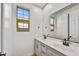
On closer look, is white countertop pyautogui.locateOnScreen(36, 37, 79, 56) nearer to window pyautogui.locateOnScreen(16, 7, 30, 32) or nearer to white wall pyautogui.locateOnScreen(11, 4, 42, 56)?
white wall pyautogui.locateOnScreen(11, 4, 42, 56)

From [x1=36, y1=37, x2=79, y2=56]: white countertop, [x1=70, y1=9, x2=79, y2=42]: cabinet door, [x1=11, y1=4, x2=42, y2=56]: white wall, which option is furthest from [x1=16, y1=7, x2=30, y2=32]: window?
[x1=70, y1=9, x2=79, y2=42]: cabinet door

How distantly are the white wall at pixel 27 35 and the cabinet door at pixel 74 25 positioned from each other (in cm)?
50

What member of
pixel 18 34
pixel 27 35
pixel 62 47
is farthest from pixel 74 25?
pixel 18 34

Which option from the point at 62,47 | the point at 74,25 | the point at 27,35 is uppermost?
the point at 74,25

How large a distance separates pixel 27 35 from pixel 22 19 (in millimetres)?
255

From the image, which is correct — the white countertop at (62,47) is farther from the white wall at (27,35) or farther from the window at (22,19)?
the window at (22,19)

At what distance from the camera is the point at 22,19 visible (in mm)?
1295

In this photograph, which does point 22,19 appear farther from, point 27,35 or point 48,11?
point 48,11

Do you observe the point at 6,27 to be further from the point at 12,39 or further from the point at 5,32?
the point at 12,39

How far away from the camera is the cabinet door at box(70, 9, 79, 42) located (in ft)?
4.32

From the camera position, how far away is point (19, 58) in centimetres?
115

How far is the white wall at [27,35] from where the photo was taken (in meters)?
1.27

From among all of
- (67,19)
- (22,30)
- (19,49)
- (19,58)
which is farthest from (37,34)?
(67,19)

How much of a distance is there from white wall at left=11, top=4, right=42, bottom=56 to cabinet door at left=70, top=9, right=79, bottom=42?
50cm
